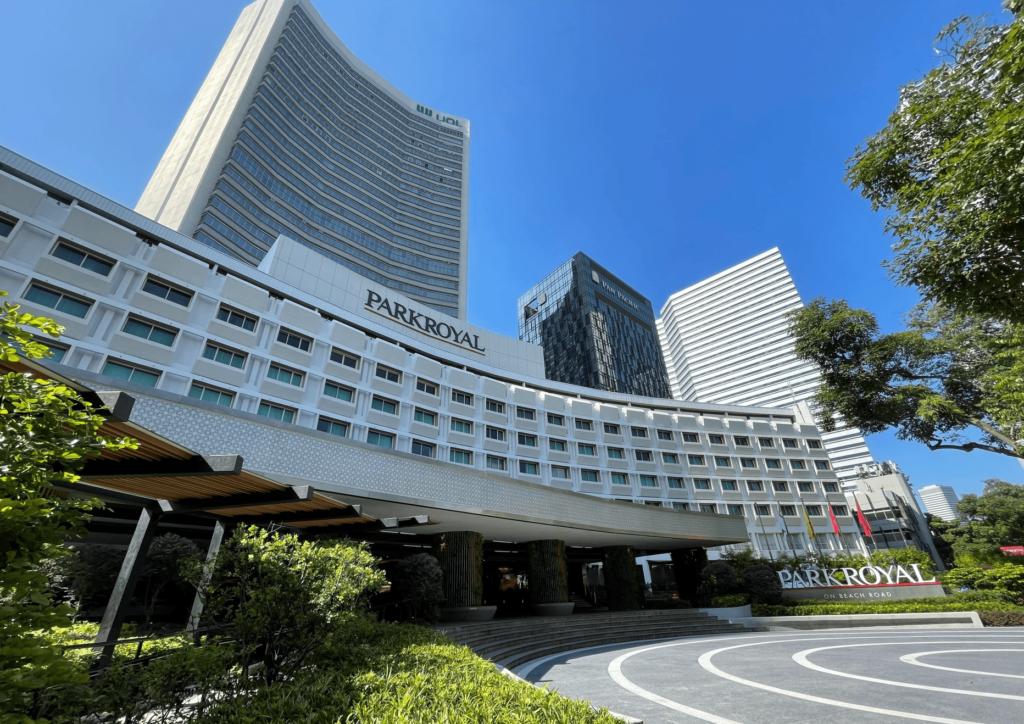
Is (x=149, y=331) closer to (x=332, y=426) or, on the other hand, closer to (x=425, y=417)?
(x=332, y=426)

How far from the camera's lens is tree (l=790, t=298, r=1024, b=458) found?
82.0 ft

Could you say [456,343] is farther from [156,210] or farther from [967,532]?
[967,532]

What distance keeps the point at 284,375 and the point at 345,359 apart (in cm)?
478

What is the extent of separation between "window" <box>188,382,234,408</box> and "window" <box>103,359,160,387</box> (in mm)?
1972

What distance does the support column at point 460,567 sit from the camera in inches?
848

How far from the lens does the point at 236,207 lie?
2509 inches

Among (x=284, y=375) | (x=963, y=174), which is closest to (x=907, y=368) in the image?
(x=963, y=174)

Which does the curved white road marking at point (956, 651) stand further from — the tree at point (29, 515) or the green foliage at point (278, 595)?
the tree at point (29, 515)

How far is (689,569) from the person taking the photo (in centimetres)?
3388

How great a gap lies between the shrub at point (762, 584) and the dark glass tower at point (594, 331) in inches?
2368

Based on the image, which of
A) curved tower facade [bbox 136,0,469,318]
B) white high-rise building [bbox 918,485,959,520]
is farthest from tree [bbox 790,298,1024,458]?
white high-rise building [bbox 918,485,959,520]

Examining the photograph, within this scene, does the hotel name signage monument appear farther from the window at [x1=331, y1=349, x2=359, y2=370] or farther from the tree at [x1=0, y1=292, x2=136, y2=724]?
the tree at [x1=0, y1=292, x2=136, y2=724]

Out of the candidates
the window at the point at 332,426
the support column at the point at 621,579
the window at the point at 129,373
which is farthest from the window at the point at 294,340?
the support column at the point at 621,579

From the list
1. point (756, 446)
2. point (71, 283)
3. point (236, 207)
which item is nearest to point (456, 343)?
point (71, 283)
